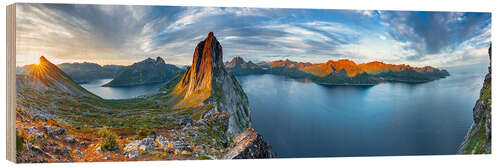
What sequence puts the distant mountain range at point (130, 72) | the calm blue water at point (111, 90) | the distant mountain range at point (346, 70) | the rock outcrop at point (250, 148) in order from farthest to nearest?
1. the distant mountain range at point (346, 70)
2. the calm blue water at point (111, 90)
3. the distant mountain range at point (130, 72)
4. the rock outcrop at point (250, 148)

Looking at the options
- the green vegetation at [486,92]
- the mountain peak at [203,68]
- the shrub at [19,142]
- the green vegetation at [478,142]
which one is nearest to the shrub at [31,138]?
the shrub at [19,142]

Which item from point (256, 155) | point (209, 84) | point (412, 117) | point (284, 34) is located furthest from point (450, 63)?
point (209, 84)

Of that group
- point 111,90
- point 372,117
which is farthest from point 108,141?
point 372,117

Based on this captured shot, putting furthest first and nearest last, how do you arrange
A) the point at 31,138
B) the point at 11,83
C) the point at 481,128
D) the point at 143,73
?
the point at 481,128
the point at 143,73
the point at 11,83
the point at 31,138

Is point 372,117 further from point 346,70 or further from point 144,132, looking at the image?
point 144,132

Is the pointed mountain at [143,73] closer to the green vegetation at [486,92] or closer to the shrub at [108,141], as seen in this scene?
the shrub at [108,141]

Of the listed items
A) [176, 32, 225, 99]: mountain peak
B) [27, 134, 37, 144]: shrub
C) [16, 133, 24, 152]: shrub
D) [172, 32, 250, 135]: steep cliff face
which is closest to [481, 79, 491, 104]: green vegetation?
[172, 32, 250, 135]: steep cliff face

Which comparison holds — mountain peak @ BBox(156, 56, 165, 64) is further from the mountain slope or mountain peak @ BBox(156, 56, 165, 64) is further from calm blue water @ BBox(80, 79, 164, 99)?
the mountain slope

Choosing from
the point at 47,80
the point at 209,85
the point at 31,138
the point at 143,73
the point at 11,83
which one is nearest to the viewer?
the point at 31,138

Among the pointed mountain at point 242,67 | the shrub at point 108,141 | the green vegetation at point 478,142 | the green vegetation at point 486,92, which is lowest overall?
the green vegetation at point 478,142
